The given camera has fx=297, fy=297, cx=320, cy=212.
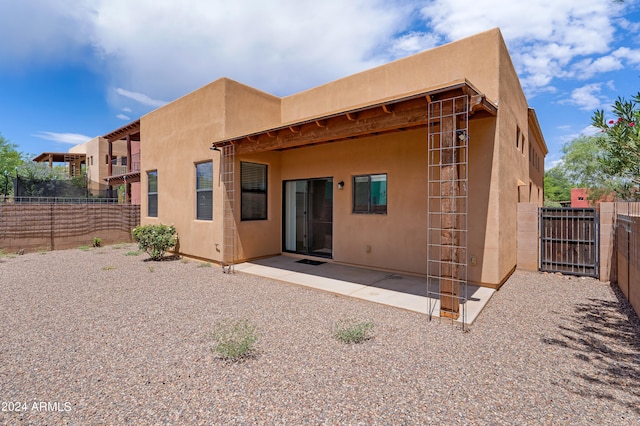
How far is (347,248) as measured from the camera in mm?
7883

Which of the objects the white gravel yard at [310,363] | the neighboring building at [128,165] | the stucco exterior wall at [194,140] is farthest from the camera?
the neighboring building at [128,165]

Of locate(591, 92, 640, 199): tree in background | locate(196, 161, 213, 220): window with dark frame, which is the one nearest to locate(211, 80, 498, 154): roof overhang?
locate(591, 92, 640, 199): tree in background

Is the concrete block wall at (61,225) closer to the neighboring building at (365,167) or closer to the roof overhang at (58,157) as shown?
the neighboring building at (365,167)

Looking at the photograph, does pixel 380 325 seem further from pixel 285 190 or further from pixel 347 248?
pixel 285 190

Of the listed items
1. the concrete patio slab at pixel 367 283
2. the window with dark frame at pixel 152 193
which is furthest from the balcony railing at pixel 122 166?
the concrete patio slab at pixel 367 283

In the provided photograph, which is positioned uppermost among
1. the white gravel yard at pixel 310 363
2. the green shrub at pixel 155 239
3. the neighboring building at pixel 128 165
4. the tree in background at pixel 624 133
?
the neighboring building at pixel 128 165

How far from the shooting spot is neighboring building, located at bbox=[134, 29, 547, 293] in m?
4.91

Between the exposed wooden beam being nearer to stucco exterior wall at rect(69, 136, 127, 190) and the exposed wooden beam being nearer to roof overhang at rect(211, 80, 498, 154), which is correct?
roof overhang at rect(211, 80, 498, 154)

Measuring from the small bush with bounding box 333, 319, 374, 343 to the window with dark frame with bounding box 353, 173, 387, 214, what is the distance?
3538 millimetres

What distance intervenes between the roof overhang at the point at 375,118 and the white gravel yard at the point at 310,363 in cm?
308

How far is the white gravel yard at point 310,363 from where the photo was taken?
7.86 ft

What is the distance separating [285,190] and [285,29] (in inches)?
189

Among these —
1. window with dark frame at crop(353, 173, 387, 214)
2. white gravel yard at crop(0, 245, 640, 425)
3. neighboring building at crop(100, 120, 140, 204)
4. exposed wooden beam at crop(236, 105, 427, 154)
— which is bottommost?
white gravel yard at crop(0, 245, 640, 425)

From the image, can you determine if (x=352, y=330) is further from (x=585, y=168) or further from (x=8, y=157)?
(x=8, y=157)
